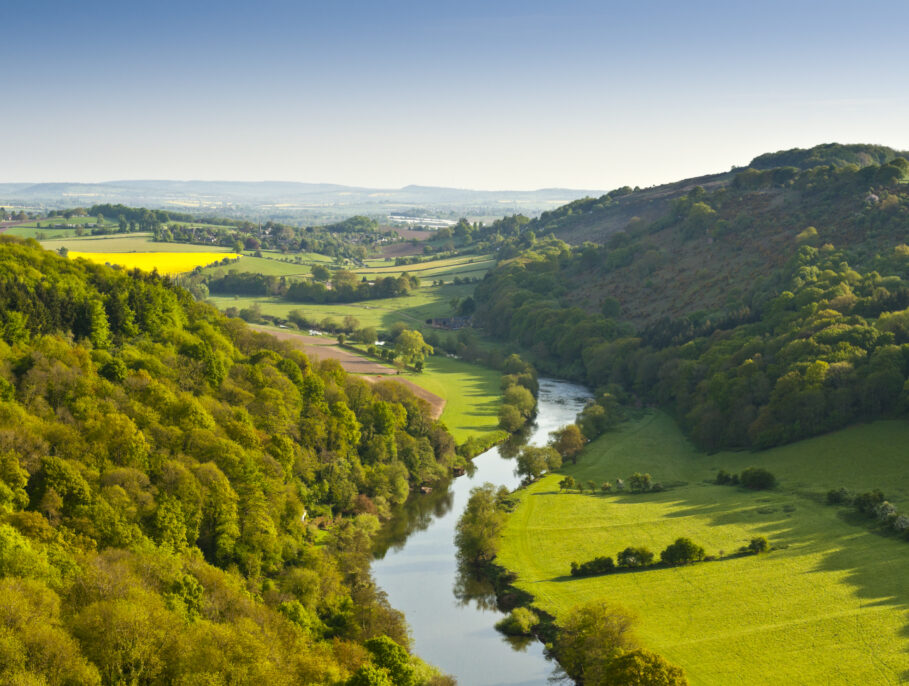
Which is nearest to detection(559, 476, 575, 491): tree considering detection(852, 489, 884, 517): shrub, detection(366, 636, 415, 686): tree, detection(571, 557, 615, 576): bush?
detection(571, 557, 615, 576): bush

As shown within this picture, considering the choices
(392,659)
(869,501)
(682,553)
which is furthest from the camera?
(869,501)

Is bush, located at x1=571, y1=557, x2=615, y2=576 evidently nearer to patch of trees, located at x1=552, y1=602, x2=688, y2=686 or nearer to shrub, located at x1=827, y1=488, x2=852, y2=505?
patch of trees, located at x1=552, y1=602, x2=688, y2=686

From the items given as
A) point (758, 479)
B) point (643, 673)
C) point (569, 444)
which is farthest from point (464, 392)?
point (643, 673)

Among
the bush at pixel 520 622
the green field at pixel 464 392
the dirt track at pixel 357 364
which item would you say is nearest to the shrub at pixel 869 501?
the bush at pixel 520 622

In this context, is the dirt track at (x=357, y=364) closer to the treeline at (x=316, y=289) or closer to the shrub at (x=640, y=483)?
the shrub at (x=640, y=483)

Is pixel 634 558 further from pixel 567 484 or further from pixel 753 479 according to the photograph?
pixel 753 479

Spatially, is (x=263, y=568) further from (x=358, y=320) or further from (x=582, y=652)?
(x=358, y=320)
